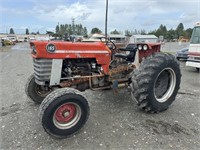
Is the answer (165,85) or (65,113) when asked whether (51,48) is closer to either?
(65,113)

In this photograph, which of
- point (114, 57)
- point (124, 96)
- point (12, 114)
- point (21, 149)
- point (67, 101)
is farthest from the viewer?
point (124, 96)

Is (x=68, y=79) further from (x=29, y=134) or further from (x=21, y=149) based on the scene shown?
(x=21, y=149)

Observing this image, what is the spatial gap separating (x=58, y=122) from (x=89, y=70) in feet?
4.20

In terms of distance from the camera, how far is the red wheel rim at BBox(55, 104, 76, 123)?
311cm

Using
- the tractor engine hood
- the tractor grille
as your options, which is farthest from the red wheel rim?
the tractor engine hood

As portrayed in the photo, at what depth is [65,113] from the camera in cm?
314

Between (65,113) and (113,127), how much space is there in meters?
0.92

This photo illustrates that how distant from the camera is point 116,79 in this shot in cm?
434

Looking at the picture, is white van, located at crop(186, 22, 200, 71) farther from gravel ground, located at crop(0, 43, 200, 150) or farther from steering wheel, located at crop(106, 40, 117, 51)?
steering wheel, located at crop(106, 40, 117, 51)

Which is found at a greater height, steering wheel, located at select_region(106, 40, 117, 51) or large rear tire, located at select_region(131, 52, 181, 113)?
steering wheel, located at select_region(106, 40, 117, 51)

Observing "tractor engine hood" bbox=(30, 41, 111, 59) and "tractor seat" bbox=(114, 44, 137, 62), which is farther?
"tractor seat" bbox=(114, 44, 137, 62)

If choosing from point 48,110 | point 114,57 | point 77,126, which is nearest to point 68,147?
point 77,126

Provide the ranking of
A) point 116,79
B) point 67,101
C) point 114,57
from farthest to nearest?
point 114,57 < point 116,79 < point 67,101

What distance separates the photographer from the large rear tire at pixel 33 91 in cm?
426
